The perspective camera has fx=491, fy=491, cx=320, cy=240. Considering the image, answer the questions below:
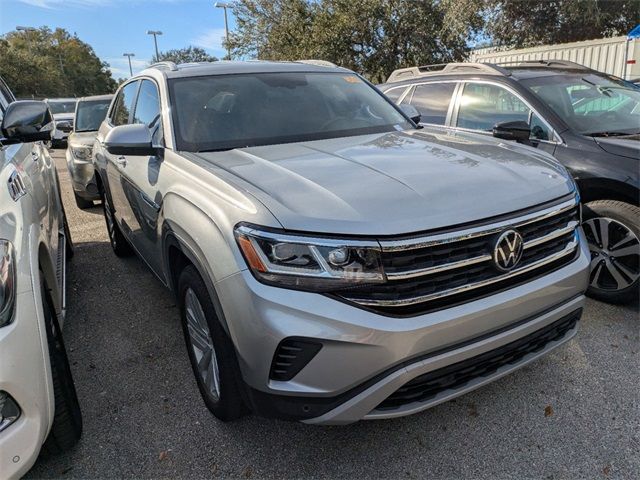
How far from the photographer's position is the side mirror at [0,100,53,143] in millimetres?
2814

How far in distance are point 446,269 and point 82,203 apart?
719 centimetres

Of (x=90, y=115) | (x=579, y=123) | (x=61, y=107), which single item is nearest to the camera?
(x=579, y=123)

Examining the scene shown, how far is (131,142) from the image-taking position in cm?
290

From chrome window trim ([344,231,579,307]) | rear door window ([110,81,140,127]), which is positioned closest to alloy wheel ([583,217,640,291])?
chrome window trim ([344,231,579,307])

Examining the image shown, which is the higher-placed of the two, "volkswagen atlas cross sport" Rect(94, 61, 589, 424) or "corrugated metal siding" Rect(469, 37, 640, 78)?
"corrugated metal siding" Rect(469, 37, 640, 78)

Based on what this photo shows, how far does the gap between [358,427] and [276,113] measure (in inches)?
77.4

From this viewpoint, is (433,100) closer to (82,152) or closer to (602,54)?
(82,152)

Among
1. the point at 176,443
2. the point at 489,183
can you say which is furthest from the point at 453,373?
the point at 176,443

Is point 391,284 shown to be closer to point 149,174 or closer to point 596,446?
point 596,446

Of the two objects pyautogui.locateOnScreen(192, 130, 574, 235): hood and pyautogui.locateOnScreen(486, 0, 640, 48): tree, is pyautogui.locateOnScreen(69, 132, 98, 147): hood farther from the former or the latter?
pyautogui.locateOnScreen(486, 0, 640, 48): tree

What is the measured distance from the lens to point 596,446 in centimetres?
226

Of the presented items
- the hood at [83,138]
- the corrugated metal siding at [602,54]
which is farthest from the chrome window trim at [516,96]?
the corrugated metal siding at [602,54]

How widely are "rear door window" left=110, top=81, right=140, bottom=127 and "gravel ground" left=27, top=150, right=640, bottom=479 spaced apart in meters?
2.26

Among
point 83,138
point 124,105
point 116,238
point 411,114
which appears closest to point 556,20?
point 83,138
